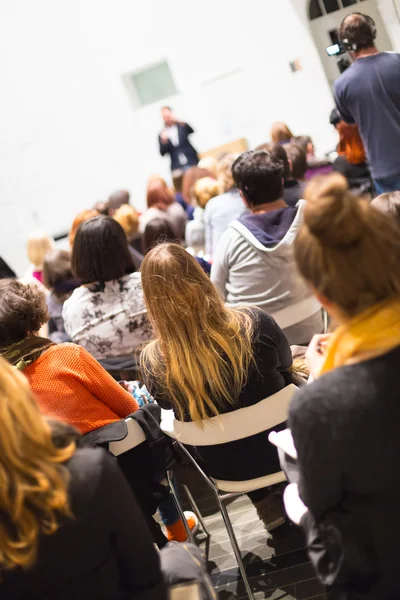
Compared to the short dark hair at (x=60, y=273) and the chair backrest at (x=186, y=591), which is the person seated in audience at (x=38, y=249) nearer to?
the short dark hair at (x=60, y=273)

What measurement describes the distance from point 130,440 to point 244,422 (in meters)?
0.47

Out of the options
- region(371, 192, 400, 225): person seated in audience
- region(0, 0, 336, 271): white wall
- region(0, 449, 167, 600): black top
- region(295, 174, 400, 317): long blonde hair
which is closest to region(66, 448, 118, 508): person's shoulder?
region(0, 449, 167, 600): black top

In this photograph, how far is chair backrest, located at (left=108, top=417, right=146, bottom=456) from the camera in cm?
233

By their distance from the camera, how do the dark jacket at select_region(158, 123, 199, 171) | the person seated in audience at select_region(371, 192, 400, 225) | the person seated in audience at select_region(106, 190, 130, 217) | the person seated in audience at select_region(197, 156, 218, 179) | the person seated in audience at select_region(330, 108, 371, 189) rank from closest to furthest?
the person seated in audience at select_region(371, 192, 400, 225)
the person seated in audience at select_region(330, 108, 371, 189)
the person seated in audience at select_region(197, 156, 218, 179)
the person seated in audience at select_region(106, 190, 130, 217)
the dark jacket at select_region(158, 123, 199, 171)

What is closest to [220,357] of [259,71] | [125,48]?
[259,71]

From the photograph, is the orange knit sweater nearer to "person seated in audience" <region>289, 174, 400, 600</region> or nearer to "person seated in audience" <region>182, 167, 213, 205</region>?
"person seated in audience" <region>289, 174, 400, 600</region>

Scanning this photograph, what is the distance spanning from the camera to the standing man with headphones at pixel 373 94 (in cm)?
392

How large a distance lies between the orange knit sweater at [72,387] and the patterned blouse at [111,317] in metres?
0.71

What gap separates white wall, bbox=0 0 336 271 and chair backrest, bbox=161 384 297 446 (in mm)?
6607

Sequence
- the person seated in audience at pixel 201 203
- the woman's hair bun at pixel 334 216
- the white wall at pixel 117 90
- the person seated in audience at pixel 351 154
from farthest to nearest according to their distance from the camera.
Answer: the white wall at pixel 117 90
the person seated in audience at pixel 201 203
the person seated in audience at pixel 351 154
the woman's hair bun at pixel 334 216

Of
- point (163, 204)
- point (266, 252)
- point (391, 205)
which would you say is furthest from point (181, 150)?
point (391, 205)

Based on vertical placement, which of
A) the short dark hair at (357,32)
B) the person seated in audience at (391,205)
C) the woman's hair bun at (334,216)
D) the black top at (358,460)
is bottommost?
the black top at (358,460)

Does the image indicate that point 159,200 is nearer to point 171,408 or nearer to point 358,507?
point 171,408

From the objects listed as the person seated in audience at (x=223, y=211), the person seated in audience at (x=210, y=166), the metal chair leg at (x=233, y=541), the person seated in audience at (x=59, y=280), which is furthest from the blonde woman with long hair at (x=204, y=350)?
the person seated in audience at (x=210, y=166)
